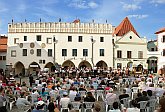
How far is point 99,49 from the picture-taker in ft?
161

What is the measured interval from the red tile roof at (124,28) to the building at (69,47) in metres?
4.68

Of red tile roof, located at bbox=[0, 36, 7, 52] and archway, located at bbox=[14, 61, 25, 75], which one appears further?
red tile roof, located at bbox=[0, 36, 7, 52]

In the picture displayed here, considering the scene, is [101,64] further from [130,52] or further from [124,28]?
[124,28]

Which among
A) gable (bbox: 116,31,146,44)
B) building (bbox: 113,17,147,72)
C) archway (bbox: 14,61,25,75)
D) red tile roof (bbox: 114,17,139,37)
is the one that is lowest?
archway (bbox: 14,61,25,75)

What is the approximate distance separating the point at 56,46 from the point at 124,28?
1532 cm

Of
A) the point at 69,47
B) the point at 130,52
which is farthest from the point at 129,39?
the point at 69,47

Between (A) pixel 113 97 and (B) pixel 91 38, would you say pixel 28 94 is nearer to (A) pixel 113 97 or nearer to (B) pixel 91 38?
(A) pixel 113 97

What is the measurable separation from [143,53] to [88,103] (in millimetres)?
39804

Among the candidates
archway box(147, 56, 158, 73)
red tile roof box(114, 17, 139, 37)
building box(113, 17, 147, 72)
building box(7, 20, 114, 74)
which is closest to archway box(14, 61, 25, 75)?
building box(7, 20, 114, 74)

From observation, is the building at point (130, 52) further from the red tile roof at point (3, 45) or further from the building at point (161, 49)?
the red tile roof at point (3, 45)

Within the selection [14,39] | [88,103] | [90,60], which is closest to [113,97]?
[88,103]

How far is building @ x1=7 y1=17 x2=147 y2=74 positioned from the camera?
159 ft

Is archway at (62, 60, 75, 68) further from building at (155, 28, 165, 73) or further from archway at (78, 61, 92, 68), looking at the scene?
building at (155, 28, 165, 73)

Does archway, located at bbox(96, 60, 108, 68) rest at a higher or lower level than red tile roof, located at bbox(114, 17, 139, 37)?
lower
